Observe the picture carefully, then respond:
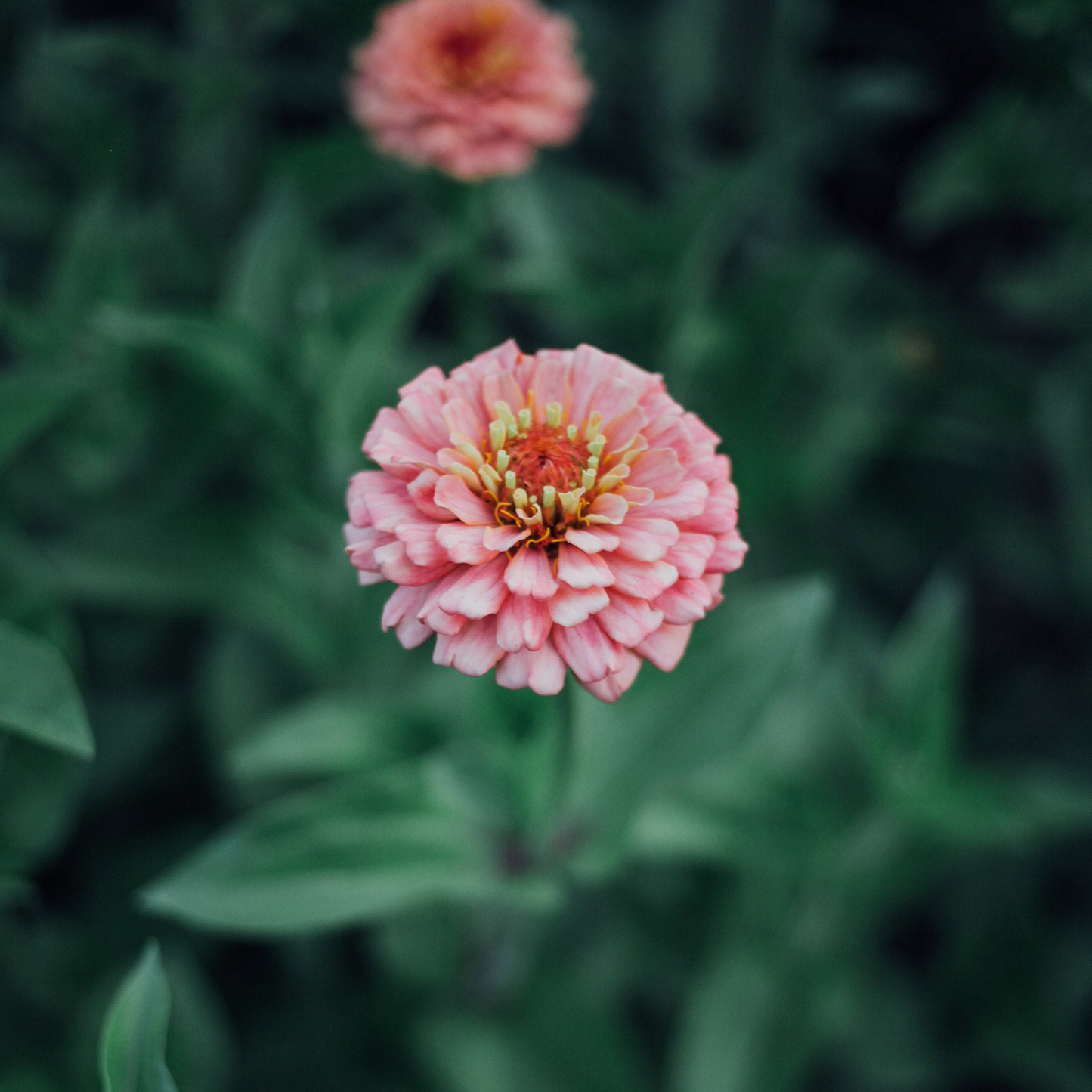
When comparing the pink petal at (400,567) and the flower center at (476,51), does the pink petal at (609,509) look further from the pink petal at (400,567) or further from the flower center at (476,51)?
the flower center at (476,51)

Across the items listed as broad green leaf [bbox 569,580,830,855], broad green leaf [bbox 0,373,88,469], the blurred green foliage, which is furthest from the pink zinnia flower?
broad green leaf [bbox 569,580,830,855]

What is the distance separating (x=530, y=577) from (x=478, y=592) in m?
0.03

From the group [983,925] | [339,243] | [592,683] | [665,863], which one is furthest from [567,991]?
[339,243]

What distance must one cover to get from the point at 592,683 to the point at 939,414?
1151 mm

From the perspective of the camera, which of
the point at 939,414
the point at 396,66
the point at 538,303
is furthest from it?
the point at 939,414

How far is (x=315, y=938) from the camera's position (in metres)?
1.14

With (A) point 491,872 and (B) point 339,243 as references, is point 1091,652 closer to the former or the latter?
(A) point 491,872

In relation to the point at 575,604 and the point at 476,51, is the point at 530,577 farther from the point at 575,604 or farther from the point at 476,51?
the point at 476,51

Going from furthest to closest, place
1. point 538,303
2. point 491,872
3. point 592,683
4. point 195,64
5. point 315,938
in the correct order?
point 538,303 < point 195,64 < point 315,938 < point 491,872 < point 592,683

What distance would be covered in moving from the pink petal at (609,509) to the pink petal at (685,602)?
0.05 meters

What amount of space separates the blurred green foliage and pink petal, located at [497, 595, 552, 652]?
0.60 feet

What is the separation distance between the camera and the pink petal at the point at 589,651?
0.51 m

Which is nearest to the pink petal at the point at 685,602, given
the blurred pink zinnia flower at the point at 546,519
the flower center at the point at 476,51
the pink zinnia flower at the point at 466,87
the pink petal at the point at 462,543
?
the blurred pink zinnia flower at the point at 546,519

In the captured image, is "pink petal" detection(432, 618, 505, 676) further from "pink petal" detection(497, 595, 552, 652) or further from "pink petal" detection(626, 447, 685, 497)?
"pink petal" detection(626, 447, 685, 497)
